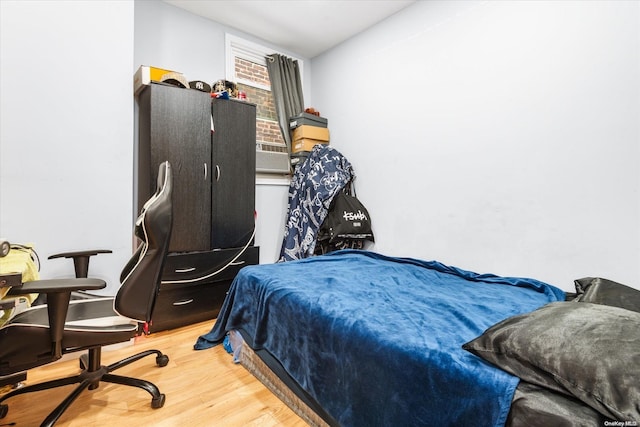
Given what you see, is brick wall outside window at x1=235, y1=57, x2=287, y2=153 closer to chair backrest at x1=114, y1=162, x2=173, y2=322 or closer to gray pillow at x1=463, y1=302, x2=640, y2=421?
chair backrest at x1=114, y1=162, x2=173, y2=322

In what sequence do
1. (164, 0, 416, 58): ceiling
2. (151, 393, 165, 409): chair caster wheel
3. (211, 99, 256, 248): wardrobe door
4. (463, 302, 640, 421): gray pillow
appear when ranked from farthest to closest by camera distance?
(164, 0, 416, 58): ceiling
(211, 99, 256, 248): wardrobe door
(151, 393, 165, 409): chair caster wheel
(463, 302, 640, 421): gray pillow

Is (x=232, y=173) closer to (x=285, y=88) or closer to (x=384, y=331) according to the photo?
(x=285, y=88)

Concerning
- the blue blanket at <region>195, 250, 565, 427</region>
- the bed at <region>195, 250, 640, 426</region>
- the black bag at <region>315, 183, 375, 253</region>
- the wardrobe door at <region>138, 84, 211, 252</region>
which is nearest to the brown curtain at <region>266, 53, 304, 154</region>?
the black bag at <region>315, 183, 375, 253</region>

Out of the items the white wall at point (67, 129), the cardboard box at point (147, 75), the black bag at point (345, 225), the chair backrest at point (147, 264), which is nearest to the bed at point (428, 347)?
the chair backrest at point (147, 264)

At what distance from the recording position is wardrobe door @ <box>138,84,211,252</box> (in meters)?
2.40

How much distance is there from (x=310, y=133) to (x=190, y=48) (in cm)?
144

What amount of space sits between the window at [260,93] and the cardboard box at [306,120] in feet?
0.63

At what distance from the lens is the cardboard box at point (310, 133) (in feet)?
11.4

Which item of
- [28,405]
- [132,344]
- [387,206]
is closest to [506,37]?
[387,206]

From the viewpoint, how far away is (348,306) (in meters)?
1.41

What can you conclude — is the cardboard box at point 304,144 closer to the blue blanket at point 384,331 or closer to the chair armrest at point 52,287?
the blue blanket at point 384,331

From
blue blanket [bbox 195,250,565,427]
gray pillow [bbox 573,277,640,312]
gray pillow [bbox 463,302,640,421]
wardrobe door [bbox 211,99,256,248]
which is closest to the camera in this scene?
gray pillow [bbox 463,302,640,421]

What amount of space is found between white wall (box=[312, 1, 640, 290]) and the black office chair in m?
2.10

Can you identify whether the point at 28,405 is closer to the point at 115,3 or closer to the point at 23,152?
the point at 23,152
